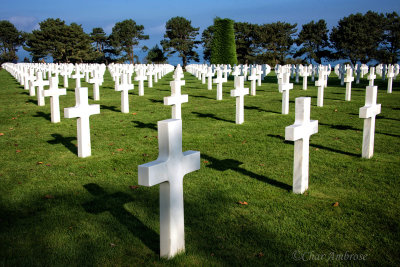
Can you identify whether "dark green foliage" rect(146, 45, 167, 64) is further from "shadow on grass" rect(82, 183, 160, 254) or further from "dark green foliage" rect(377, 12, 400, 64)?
"shadow on grass" rect(82, 183, 160, 254)

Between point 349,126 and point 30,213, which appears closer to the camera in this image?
point 30,213

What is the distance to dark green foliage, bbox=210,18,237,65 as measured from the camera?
3791 centimetres

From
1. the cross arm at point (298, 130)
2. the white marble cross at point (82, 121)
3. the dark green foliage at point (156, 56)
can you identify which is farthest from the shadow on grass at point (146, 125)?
the dark green foliage at point (156, 56)

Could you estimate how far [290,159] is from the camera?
21.2ft

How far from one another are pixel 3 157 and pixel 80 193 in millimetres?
2628

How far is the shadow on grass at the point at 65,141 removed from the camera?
736cm

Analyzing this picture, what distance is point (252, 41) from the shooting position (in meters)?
64.9

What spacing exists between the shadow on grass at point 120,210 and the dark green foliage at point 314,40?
2493 inches

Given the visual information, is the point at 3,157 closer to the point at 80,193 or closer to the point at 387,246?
the point at 80,193

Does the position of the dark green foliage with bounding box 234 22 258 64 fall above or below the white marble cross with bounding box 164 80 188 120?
above

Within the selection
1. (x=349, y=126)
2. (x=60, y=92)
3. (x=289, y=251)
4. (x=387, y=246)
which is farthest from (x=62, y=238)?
(x=349, y=126)

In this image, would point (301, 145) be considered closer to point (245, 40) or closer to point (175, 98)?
point (175, 98)

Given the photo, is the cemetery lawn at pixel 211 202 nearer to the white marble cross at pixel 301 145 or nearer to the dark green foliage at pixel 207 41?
the white marble cross at pixel 301 145

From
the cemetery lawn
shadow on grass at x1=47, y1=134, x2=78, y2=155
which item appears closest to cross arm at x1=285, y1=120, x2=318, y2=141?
the cemetery lawn
